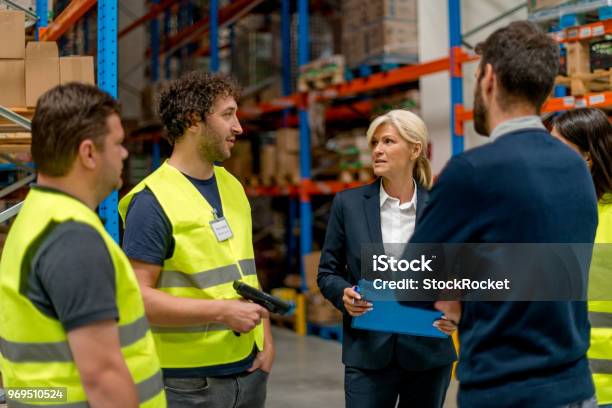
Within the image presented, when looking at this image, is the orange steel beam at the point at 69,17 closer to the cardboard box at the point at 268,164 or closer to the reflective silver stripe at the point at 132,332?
the reflective silver stripe at the point at 132,332

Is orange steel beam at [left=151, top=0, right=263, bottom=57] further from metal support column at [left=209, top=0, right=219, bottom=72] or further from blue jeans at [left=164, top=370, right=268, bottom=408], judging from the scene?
blue jeans at [left=164, top=370, right=268, bottom=408]

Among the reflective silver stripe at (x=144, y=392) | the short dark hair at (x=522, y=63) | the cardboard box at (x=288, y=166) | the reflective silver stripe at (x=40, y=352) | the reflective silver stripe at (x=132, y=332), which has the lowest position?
the reflective silver stripe at (x=144, y=392)

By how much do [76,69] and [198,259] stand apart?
1736 mm

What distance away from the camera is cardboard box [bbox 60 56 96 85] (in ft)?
12.5

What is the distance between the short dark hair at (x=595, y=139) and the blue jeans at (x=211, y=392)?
4.77 ft

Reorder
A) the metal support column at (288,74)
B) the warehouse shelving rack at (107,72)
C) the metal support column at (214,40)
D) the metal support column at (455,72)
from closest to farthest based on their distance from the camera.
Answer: the warehouse shelving rack at (107,72) < the metal support column at (455,72) < the metal support column at (214,40) < the metal support column at (288,74)

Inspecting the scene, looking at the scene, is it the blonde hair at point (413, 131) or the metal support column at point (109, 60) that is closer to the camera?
the blonde hair at point (413, 131)

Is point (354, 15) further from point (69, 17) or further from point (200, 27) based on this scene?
point (69, 17)

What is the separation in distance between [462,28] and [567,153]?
610 cm

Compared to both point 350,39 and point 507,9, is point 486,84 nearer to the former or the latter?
point 507,9

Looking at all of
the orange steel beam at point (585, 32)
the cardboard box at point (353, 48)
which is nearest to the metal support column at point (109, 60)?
the orange steel beam at point (585, 32)

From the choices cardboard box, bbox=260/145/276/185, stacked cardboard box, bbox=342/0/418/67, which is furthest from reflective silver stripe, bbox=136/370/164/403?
cardboard box, bbox=260/145/276/185

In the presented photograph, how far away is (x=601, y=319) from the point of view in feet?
8.73

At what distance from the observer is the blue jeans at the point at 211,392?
2.57 metres
